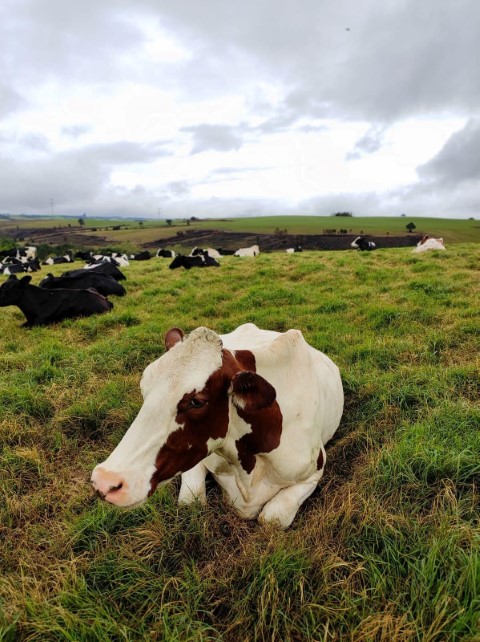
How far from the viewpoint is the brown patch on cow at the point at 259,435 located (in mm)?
2984

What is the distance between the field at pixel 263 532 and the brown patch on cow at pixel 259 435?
506mm

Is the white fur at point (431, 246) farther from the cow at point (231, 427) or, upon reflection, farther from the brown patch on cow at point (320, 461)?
the brown patch on cow at point (320, 461)

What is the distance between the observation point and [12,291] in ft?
31.7

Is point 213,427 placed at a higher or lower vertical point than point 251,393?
lower

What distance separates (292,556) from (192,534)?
0.73 meters

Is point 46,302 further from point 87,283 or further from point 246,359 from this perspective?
point 246,359

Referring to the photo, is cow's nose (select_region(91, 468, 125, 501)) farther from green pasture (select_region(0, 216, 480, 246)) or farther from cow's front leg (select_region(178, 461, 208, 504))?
green pasture (select_region(0, 216, 480, 246))

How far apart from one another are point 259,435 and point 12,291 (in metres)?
8.67

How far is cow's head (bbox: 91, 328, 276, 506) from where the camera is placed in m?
2.24

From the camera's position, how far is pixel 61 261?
32.0m

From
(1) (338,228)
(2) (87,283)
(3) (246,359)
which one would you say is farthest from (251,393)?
(1) (338,228)

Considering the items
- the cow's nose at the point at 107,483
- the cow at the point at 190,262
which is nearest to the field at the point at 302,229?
the cow at the point at 190,262

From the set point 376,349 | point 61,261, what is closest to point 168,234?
point 61,261

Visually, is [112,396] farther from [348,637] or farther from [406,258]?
[406,258]
